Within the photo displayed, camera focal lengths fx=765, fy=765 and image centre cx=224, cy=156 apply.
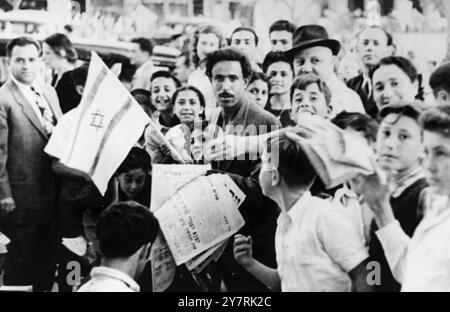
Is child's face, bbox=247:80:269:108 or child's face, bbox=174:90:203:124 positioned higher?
child's face, bbox=247:80:269:108

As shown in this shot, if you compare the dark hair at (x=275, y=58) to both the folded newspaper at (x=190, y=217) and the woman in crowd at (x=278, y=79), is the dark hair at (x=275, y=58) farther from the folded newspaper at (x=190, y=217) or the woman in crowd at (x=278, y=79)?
the folded newspaper at (x=190, y=217)

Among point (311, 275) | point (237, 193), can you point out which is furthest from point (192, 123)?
point (311, 275)

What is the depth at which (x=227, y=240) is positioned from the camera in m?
3.95

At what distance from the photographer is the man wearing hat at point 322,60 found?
12.7ft

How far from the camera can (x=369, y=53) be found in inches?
153

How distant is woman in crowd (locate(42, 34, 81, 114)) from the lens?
13.3ft

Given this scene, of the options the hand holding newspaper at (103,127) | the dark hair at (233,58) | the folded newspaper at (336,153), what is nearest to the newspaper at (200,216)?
the hand holding newspaper at (103,127)

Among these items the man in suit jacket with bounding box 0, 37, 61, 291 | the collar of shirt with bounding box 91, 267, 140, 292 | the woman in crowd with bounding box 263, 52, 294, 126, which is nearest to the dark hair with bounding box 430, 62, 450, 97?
the woman in crowd with bounding box 263, 52, 294, 126

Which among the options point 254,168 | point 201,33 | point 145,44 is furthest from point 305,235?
point 145,44

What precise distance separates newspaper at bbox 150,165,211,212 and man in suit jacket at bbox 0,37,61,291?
568mm

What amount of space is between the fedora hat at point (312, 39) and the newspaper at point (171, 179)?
79 cm

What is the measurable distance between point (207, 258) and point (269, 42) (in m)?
1.16

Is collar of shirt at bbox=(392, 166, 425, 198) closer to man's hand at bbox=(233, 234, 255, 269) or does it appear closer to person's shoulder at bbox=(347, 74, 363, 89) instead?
person's shoulder at bbox=(347, 74, 363, 89)
